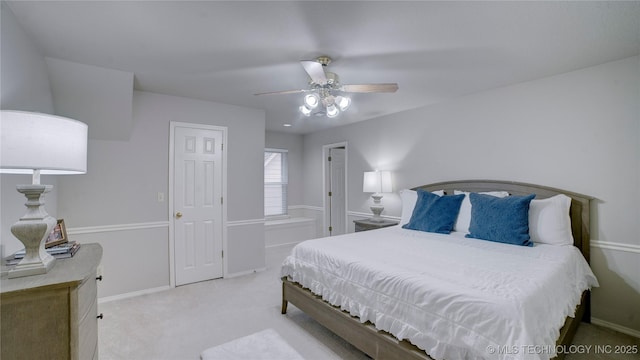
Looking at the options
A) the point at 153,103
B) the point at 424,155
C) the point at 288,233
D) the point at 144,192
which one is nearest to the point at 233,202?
the point at 144,192

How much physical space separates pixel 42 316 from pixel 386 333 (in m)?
1.72

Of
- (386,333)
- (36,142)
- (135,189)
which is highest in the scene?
(36,142)

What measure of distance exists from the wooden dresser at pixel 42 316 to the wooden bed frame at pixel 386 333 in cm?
153

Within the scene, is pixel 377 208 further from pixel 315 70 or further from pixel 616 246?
pixel 315 70

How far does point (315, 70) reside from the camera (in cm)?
213

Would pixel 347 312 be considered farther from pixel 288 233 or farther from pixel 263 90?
A: pixel 288 233

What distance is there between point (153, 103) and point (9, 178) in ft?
6.16

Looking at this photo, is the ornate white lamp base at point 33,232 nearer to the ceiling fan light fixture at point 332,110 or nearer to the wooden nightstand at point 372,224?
the ceiling fan light fixture at point 332,110

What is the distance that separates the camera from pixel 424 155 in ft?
12.9

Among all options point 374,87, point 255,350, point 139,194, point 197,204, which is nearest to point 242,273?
point 197,204

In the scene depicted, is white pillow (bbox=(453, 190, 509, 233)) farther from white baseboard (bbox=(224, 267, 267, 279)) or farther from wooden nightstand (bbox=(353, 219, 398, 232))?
white baseboard (bbox=(224, 267, 267, 279))

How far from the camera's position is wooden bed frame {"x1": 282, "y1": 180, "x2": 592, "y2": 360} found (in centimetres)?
174

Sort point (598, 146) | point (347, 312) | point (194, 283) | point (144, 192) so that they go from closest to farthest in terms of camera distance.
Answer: point (347, 312)
point (598, 146)
point (144, 192)
point (194, 283)

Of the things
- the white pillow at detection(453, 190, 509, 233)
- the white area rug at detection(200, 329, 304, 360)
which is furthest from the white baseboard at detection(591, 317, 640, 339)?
the white area rug at detection(200, 329, 304, 360)
